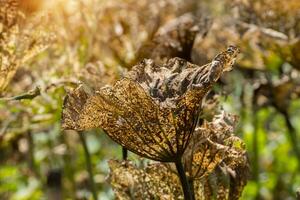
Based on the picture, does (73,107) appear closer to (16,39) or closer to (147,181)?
(147,181)

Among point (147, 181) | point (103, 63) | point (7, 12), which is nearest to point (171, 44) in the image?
point (103, 63)

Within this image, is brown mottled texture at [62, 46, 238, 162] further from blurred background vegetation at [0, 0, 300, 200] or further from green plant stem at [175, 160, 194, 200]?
blurred background vegetation at [0, 0, 300, 200]

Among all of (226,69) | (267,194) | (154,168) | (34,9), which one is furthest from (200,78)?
(267,194)

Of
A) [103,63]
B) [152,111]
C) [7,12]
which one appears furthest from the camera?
[103,63]

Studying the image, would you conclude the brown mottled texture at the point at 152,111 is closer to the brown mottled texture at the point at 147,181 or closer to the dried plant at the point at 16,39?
the brown mottled texture at the point at 147,181

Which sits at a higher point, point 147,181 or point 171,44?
point 171,44

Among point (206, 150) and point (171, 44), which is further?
point (171, 44)

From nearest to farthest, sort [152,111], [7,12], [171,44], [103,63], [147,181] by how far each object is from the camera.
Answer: [152,111]
[147,181]
[7,12]
[171,44]
[103,63]
